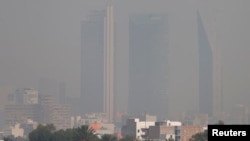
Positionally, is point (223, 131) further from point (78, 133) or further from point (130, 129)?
point (130, 129)

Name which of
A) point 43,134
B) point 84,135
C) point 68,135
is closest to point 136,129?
point 43,134

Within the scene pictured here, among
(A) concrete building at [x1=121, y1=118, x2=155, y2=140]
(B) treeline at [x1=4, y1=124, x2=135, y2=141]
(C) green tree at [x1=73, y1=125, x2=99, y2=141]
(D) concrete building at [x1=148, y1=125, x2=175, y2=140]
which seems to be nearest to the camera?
(C) green tree at [x1=73, y1=125, x2=99, y2=141]

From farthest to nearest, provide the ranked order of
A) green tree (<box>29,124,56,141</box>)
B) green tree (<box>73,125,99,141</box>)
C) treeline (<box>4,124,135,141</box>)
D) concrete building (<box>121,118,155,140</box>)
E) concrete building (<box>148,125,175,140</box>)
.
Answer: concrete building (<box>121,118,155,140</box>)
concrete building (<box>148,125,175,140</box>)
green tree (<box>29,124,56,141</box>)
treeline (<box>4,124,135,141</box>)
green tree (<box>73,125,99,141</box>)

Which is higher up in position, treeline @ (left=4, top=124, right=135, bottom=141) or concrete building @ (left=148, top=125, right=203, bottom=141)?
concrete building @ (left=148, top=125, right=203, bottom=141)

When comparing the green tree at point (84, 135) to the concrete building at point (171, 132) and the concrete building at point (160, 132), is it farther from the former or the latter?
the concrete building at point (160, 132)

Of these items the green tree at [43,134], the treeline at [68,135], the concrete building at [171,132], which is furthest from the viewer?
the concrete building at [171,132]

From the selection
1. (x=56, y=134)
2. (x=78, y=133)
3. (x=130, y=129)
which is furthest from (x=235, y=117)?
(x=78, y=133)

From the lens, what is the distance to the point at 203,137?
55906mm

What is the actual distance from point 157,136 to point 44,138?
33006 mm

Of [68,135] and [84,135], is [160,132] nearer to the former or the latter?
[68,135]

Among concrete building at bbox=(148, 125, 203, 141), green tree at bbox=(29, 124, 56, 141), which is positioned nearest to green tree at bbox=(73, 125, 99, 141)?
green tree at bbox=(29, 124, 56, 141)

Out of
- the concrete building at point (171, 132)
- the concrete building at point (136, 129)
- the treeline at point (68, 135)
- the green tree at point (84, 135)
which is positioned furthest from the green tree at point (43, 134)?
the concrete building at point (136, 129)

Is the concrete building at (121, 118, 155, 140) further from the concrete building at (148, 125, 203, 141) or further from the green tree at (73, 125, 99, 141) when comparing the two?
the green tree at (73, 125, 99, 141)

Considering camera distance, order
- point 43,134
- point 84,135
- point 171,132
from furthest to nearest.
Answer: point 171,132 < point 43,134 < point 84,135
